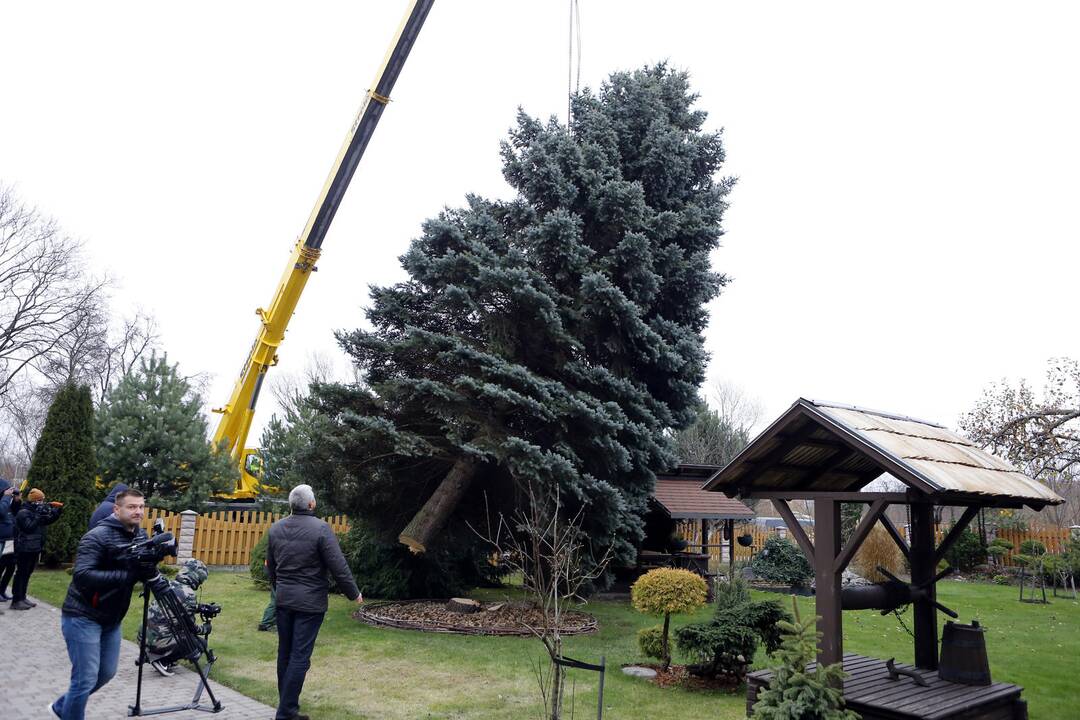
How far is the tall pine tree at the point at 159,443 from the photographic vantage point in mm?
17812

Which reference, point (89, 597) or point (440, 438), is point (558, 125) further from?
point (89, 597)

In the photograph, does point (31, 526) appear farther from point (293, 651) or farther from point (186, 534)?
point (186, 534)

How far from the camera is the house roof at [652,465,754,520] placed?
15.3m

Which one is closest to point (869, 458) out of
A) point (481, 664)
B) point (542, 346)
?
point (481, 664)

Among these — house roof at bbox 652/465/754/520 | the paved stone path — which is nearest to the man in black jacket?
the paved stone path

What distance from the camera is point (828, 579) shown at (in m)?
5.75

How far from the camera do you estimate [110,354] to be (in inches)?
1529

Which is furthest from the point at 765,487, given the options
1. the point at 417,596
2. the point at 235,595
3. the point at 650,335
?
the point at 235,595

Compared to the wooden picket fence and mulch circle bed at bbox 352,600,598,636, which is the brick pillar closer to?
mulch circle bed at bbox 352,600,598,636

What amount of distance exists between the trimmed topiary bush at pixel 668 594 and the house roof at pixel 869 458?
6.23 feet

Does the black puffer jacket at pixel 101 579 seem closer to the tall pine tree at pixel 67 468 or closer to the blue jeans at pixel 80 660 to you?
the blue jeans at pixel 80 660

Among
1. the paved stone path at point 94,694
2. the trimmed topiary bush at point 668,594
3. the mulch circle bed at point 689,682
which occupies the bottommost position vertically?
the mulch circle bed at point 689,682

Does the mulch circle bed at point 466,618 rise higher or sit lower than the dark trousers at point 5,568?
lower

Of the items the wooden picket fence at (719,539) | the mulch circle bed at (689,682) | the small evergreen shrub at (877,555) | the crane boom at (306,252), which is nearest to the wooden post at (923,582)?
the mulch circle bed at (689,682)
